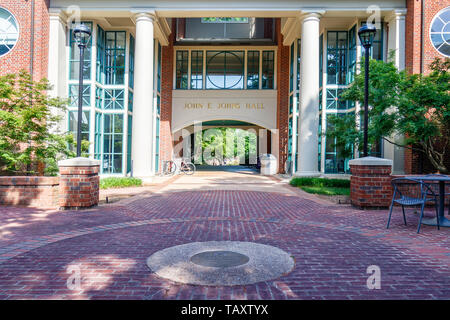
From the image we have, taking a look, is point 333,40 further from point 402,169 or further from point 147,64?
point 147,64

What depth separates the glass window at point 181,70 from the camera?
19.0m

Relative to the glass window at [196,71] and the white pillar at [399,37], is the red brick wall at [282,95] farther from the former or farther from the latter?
the white pillar at [399,37]

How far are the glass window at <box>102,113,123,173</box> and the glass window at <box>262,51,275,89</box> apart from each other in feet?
29.8

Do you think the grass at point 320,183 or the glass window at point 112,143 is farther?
the glass window at point 112,143

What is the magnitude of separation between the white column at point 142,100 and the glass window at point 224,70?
253 inches

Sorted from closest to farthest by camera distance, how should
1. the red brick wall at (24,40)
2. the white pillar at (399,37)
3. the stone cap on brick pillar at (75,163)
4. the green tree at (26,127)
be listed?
the stone cap on brick pillar at (75,163)
the green tree at (26,127)
the red brick wall at (24,40)
the white pillar at (399,37)

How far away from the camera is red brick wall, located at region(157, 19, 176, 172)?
59.1ft

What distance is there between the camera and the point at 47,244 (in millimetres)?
4336

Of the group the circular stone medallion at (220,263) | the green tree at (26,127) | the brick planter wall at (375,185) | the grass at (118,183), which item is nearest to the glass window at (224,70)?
the grass at (118,183)

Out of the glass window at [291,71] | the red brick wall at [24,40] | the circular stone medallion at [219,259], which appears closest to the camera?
the circular stone medallion at [219,259]

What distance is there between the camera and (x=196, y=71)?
1912cm

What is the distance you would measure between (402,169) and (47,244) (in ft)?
43.7
